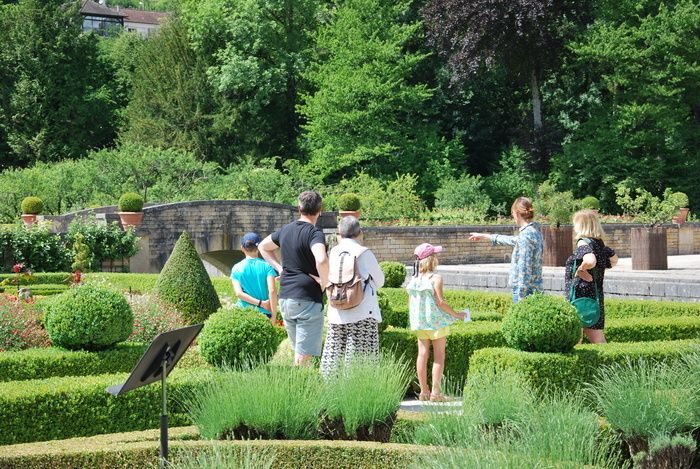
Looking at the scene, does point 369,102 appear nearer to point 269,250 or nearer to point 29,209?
point 29,209

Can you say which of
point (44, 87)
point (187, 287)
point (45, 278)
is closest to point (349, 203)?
point (45, 278)

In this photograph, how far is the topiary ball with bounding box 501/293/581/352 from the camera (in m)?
8.47

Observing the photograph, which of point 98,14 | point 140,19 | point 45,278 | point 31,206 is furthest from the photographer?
point 140,19

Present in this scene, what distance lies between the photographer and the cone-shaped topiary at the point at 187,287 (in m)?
13.9

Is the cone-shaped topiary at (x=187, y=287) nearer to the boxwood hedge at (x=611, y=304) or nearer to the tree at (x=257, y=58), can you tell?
the boxwood hedge at (x=611, y=304)

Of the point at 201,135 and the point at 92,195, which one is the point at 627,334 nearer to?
the point at 92,195

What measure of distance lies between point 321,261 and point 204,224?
62.2 feet

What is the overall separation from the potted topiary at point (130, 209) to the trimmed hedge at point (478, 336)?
1476 centimetres

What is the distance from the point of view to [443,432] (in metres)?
6.41

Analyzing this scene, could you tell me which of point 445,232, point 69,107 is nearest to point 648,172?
point 445,232

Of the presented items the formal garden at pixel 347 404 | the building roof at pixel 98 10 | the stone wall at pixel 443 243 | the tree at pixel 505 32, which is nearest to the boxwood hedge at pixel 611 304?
the formal garden at pixel 347 404

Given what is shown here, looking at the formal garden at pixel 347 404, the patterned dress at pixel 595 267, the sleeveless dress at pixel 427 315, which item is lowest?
the formal garden at pixel 347 404

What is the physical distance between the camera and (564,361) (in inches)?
332

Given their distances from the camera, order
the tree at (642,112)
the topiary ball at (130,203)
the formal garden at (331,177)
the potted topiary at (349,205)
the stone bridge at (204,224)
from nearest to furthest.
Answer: the formal garden at (331,177), the topiary ball at (130,203), the stone bridge at (204,224), the potted topiary at (349,205), the tree at (642,112)
